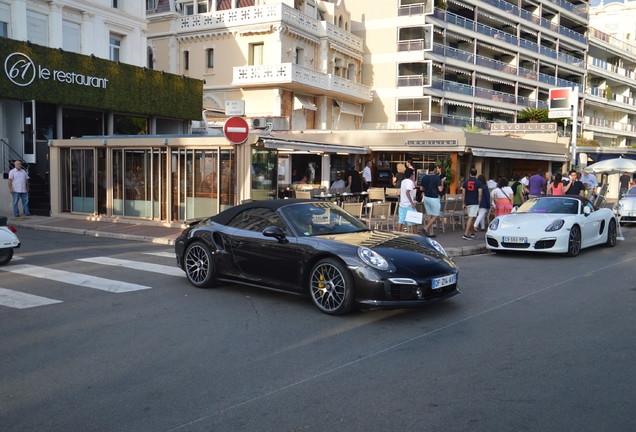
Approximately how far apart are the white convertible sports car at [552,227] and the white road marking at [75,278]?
781cm

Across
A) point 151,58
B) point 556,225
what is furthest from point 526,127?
point 151,58

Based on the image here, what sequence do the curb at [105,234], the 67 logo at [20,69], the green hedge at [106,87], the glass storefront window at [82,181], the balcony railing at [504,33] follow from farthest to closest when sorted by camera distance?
1. the balcony railing at [504,33]
2. the green hedge at [106,87]
3. the 67 logo at [20,69]
4. the glass storefront window at [82,181]
5. the curb at [105,234]

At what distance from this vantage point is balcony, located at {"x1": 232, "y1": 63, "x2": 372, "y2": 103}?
36.0 metres

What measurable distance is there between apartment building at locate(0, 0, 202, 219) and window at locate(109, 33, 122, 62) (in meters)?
0.05

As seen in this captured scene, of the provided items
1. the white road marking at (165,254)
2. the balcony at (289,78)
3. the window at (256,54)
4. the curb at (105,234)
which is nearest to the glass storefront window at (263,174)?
the curb at (105,234)

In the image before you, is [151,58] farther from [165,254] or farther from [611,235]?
[611,235]

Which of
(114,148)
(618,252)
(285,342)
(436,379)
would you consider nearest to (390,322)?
(285,342)

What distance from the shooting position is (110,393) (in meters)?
4.57

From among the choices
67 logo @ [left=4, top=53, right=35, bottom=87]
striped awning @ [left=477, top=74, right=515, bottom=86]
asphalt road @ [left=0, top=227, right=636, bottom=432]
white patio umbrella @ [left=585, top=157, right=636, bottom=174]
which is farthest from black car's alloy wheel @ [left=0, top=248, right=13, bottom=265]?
striped awning @ [left=477, top=74, right=515, bottom=86]

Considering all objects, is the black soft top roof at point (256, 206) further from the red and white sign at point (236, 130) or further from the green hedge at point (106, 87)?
the green hedge at point (106, 87)

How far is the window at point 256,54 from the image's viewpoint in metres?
38.3

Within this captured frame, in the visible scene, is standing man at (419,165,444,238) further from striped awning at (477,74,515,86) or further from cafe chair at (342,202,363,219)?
striped awning at (477,74,515,86)

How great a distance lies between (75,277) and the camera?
9539 mm

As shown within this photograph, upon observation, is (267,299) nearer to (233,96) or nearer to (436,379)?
(436,379)
